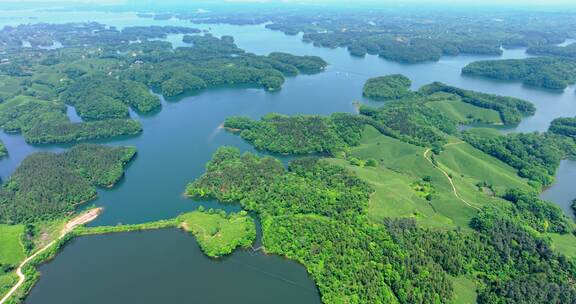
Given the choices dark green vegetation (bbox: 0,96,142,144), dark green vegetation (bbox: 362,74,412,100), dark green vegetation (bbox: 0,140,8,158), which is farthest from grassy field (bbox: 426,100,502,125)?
dark green vegetation (bbox: 0,140,8,158)

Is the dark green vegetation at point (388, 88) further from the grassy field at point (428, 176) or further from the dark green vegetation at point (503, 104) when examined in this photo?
the grassy field at point (428, 176)

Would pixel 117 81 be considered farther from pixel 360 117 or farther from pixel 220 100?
pixel 360 117

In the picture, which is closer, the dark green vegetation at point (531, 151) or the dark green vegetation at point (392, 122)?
the dark green vegetation at point (531, 151)

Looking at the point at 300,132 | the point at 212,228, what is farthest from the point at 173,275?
the point at 300,132

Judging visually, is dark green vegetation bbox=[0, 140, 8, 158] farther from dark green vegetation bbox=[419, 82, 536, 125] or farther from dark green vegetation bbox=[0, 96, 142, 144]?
dark green vegetation bbox=[419, 82, 536, 125]

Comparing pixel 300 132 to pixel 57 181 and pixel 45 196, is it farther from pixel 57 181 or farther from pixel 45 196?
pixel 45 196

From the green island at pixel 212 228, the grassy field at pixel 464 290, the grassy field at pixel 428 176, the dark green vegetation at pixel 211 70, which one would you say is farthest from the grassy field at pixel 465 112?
the green island at pixel 212 228

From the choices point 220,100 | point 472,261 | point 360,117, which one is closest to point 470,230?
point 472,261
